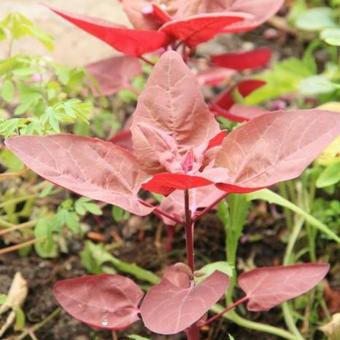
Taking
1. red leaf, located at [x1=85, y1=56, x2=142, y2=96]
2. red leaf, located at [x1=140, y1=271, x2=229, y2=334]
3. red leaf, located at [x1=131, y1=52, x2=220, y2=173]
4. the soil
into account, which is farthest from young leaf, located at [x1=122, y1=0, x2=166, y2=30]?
red leaf, located at [x1=140, y1=271, x2=229, y2=334]

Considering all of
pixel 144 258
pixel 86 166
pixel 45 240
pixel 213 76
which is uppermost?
pixel 86 166

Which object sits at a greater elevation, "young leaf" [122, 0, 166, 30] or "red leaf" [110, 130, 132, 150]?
"young leaf" [122, 0, 166, 30]

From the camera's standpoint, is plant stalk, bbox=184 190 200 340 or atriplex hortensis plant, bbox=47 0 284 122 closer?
plant stalk, bbox=184 190 200 340

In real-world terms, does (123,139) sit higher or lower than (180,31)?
lower

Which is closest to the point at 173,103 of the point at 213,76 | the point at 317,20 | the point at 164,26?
the point at 164,26

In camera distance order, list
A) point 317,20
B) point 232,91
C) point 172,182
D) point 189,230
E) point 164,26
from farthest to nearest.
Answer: point 317,20 < point 232,91 < point 164,26 < point 189,230 < point 172,182

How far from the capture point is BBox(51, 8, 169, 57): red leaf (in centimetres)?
130

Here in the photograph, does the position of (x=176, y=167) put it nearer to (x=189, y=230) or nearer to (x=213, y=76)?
(x=189, y=230)

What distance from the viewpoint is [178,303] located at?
106cm

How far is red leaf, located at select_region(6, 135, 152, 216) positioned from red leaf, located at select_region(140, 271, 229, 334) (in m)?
0.12

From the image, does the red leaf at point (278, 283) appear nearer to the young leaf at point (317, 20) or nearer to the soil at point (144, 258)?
the soil at point (144, 258)

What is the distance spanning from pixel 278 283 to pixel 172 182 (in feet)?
0.94

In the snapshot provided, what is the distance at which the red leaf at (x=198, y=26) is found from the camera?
50.3 inches

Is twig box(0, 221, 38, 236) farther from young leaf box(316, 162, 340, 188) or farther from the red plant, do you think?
young leaf box(316, 162, 340, 188)
